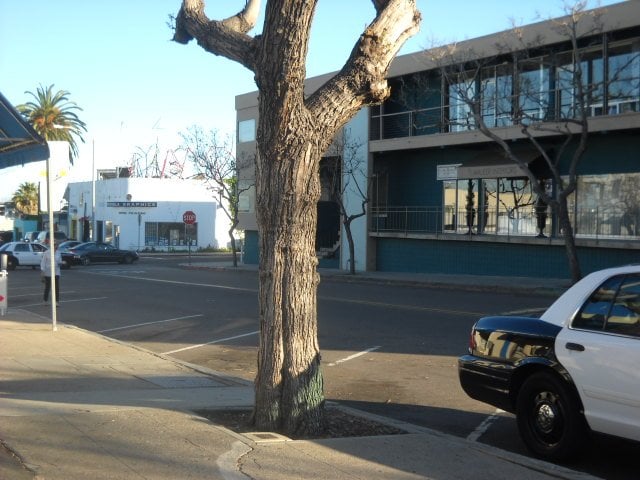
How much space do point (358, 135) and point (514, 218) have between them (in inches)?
352

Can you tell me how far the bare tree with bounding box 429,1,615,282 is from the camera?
2541 cm

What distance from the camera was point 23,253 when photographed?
41.7 m

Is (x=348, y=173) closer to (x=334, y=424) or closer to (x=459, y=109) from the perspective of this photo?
(x=459, y=109)

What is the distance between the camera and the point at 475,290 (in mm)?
26781

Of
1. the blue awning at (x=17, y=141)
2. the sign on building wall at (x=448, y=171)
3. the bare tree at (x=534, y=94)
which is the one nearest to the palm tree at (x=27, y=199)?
the sign on building wall at (x=448, y=171)

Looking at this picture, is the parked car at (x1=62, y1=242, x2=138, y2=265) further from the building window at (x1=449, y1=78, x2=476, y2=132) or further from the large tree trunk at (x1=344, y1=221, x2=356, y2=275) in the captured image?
the building window at (x1=449, y1=78, x2=476, y2=132)

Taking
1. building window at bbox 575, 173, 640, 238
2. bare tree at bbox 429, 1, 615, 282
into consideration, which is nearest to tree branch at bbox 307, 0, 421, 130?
bare tree at bbox 429, 1, 615, 282

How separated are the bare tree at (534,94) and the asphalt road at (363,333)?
5.09 meters

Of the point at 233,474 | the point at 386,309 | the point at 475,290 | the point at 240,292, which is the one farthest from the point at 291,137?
the point at 475,290

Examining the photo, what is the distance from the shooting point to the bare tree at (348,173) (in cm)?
3610

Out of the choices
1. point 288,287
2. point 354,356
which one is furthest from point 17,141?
point 288,287

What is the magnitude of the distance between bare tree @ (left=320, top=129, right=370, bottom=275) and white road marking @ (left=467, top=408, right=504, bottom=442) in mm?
26528

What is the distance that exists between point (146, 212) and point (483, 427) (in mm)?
59170

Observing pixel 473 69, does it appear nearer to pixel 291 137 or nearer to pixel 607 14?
pixel 607 14
